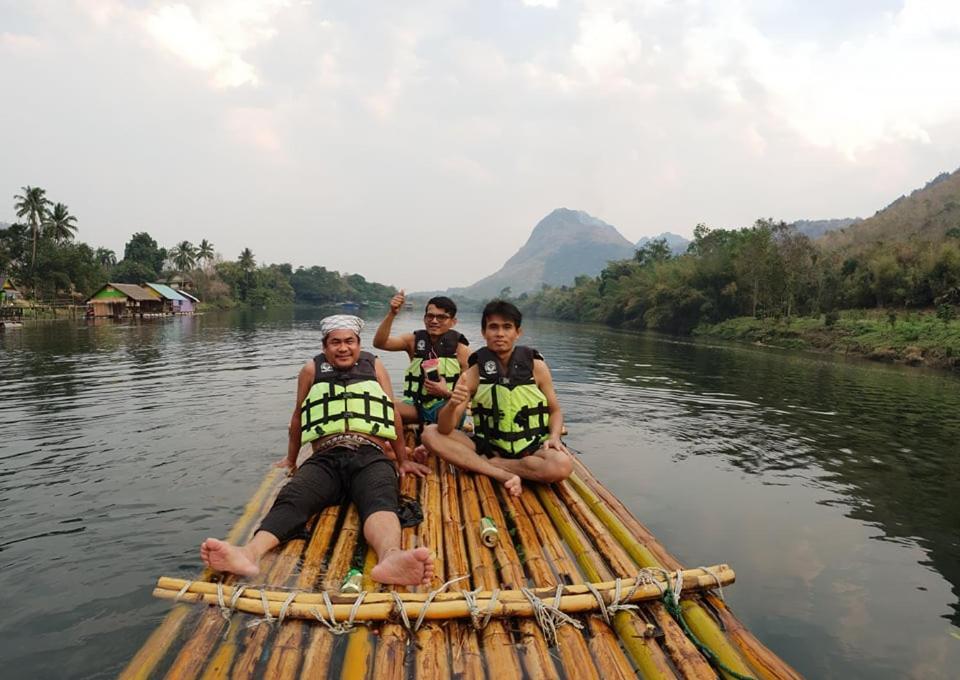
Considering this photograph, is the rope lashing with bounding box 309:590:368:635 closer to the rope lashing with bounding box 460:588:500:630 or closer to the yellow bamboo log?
the yellow bamboo log

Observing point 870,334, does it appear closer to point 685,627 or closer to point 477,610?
point 685,627

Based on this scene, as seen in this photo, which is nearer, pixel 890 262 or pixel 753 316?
pixel 890 262

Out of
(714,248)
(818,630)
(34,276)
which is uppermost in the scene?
(714,248)

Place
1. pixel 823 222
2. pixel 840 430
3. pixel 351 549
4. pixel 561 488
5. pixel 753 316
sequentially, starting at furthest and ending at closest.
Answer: pixel 823 222, pixel 753 316, pixel 840 430, pixel 561 488, pixel 351 549

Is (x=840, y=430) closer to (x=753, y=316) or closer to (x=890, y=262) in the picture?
(x=890, y=262)

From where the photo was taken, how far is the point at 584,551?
3578 mm

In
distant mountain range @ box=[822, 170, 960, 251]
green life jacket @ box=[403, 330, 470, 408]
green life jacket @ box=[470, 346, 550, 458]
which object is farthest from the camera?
distant mountain range @ box=[822, 170, 960, 251]

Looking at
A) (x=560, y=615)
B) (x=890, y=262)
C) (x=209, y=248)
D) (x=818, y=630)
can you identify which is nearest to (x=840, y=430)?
(x=818, y=630)

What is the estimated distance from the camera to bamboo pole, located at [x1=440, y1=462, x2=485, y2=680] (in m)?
2.42

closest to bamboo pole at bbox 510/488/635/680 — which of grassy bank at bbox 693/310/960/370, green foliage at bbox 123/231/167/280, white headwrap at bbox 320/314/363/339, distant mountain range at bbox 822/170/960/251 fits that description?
white headwrap at bbox 320/314/363/339

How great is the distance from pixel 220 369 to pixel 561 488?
14.0 meters

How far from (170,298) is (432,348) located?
52.9 meters

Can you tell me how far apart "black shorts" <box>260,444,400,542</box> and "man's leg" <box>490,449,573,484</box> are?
4.13 ft

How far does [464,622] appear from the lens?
272 cm
